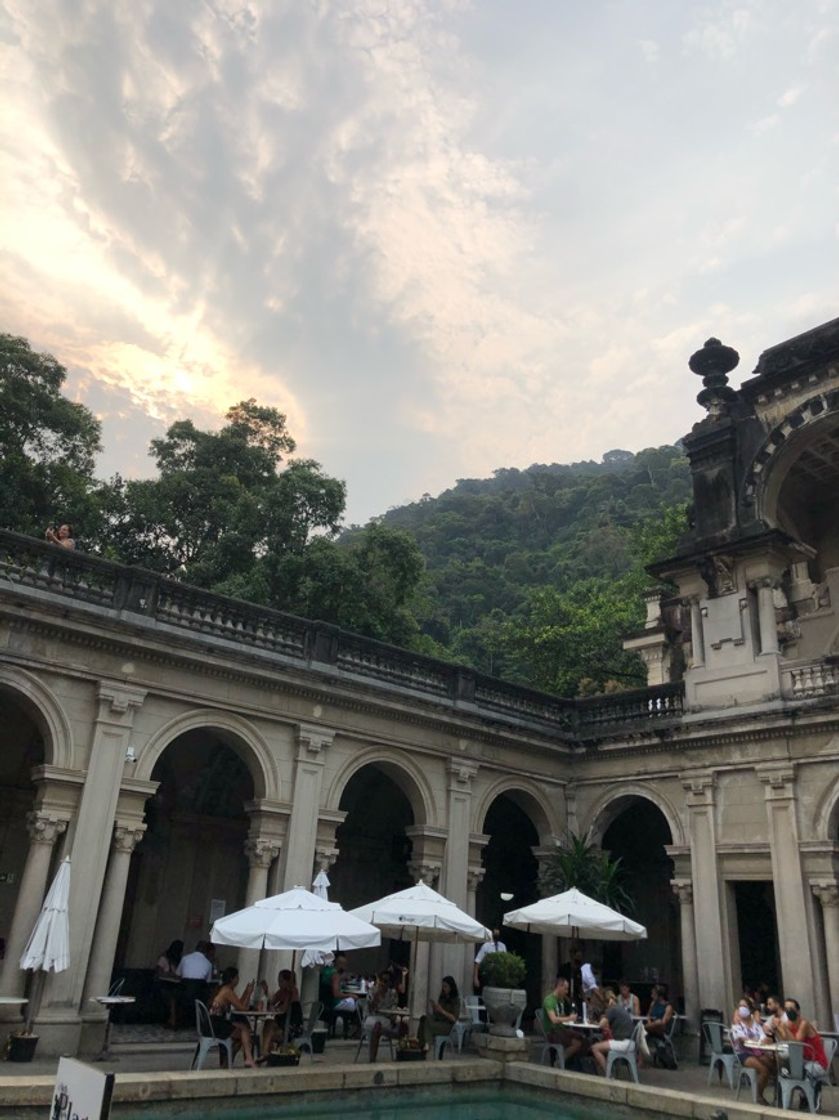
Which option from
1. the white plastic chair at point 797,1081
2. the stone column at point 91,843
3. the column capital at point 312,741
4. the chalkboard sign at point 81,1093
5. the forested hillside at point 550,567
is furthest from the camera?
the forested hillside at point 550,567

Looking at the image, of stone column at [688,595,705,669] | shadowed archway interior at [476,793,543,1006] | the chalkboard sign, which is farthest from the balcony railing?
the chalkboard sign

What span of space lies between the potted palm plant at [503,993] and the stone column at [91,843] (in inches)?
214

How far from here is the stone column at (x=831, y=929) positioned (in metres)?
14.0

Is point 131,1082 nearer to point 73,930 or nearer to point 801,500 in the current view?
point 73,930

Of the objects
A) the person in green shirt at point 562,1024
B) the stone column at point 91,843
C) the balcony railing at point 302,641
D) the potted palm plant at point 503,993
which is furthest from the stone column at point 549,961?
the stone column at point 91,843

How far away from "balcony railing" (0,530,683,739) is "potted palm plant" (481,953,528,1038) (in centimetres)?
546

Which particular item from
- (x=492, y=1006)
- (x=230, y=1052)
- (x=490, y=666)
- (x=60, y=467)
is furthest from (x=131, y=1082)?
(x=490, y=666)

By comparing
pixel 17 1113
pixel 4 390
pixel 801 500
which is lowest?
pixel 17 1113

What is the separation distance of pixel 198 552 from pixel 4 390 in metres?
8.19

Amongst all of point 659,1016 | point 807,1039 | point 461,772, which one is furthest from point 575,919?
point 461,772

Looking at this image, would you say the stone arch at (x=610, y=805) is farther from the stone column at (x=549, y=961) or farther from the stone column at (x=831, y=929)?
the stone column at (x=831, y=929)

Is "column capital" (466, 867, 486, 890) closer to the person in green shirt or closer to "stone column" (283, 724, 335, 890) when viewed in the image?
"stone column" (283, 724, 335, 890)

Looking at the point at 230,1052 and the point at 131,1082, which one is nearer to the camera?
the point at 131,1082

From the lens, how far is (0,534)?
41.0 feet
